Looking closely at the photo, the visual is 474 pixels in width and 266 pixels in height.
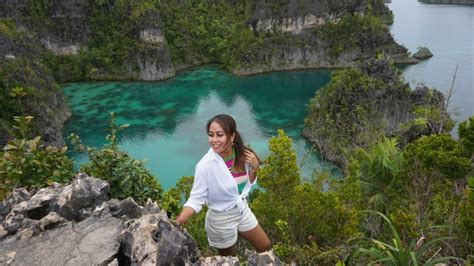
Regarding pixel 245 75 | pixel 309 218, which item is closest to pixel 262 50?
pixel 245 75

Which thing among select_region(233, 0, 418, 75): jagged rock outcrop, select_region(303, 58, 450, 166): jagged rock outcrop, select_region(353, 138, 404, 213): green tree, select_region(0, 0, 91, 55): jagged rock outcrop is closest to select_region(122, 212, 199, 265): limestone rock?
select_region(353, 138, 404, 213): green tree

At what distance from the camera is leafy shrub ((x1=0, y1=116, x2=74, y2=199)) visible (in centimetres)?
615

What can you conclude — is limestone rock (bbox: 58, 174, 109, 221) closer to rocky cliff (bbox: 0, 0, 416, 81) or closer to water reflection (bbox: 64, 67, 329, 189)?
water reflection (bbox: 64, 67, 329, 189)

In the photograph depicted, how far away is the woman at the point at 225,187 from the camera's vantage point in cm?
430

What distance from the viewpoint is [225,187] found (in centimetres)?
441

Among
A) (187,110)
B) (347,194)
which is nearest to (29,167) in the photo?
(347,194)

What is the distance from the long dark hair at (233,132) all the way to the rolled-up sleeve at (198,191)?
1.59 ft

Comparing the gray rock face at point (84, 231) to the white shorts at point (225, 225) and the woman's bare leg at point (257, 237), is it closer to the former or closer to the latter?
the white shorts at point (225, 225)

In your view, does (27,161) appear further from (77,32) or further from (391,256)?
(77,32)

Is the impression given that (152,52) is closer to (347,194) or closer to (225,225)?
(347,194)

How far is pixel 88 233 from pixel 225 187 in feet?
5.81

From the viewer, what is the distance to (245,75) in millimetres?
58688

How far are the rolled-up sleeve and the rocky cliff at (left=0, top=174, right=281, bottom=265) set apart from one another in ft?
1.03

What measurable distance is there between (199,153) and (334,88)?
14.1 m
